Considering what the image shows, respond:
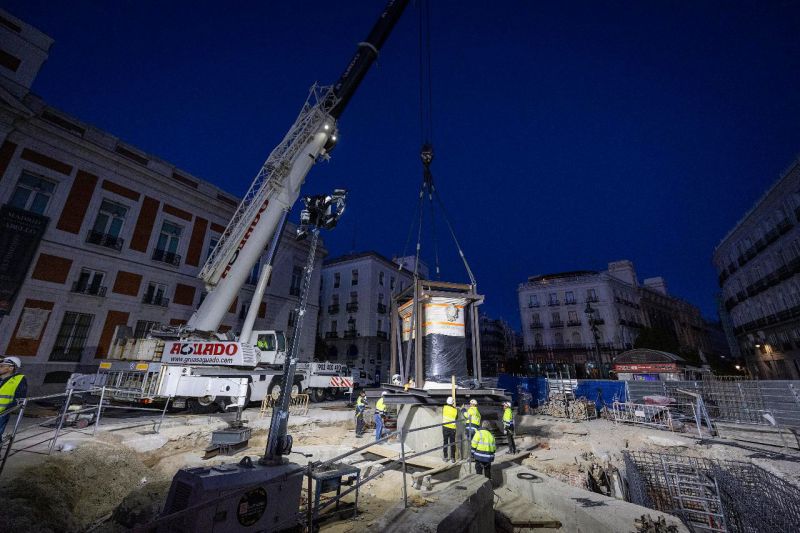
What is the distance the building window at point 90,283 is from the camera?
1964cm

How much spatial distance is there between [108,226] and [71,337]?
22.8ft

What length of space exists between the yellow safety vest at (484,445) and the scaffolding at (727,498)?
138 inches

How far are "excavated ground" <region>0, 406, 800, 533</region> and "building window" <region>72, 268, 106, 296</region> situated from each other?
13137 mm

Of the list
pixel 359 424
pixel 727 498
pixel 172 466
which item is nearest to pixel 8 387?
pixel 172 466

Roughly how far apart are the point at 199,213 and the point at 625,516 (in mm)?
28724

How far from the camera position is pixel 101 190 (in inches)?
827

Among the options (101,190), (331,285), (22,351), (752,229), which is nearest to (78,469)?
(22,351)

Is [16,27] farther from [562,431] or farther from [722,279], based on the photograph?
[722,279]

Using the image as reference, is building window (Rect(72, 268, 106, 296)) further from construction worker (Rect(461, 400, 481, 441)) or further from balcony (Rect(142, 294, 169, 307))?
construction worker (Rect(461, 400, 481, 441))

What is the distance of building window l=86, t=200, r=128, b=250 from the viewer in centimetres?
2053

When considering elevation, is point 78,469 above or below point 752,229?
below

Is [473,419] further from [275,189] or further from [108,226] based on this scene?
[108,226]

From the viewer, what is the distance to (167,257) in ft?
77.5

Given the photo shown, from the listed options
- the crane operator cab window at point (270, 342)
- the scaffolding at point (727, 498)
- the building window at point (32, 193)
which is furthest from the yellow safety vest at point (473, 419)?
the building window at point (32, 193)
